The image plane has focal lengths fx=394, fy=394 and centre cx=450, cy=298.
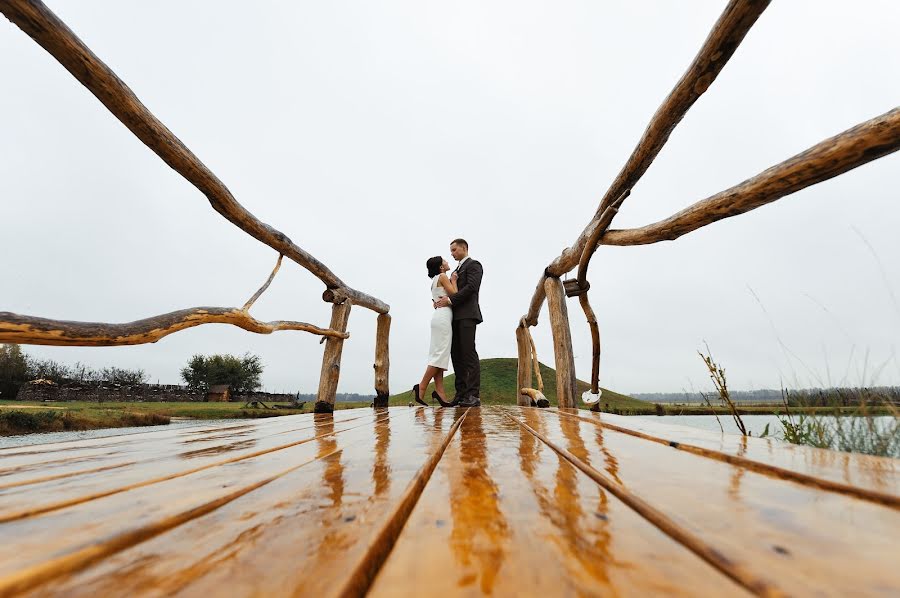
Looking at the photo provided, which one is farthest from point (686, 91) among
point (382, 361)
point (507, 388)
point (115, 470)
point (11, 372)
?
point (11, 372)

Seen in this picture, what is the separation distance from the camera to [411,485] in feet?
2.08

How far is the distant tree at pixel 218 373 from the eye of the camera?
40.8 meters

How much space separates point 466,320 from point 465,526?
390 cm

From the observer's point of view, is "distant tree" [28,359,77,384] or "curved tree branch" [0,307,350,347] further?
"distant tree" [28,359,77,384]

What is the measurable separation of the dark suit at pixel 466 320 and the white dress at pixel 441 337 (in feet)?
0.36

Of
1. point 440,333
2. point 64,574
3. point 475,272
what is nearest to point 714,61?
point 64,574

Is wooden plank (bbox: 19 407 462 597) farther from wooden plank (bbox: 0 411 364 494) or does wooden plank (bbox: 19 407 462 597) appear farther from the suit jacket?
the suit jacket

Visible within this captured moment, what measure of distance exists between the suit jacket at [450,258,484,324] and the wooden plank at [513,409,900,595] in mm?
3513

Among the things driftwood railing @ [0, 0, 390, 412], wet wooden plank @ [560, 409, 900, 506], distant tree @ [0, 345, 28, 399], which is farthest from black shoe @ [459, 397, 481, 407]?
distant tree @ [0, 345, 28, 399]

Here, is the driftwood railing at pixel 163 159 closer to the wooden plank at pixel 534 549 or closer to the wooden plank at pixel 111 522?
the wooden plank at pixel 111 522

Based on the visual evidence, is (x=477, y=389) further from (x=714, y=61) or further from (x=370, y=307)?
(x=714, y=61)

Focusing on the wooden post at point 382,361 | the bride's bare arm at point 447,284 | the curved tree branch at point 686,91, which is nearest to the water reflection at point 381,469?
the curved tree branch at point 686,91

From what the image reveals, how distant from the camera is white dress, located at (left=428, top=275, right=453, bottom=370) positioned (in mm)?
4207

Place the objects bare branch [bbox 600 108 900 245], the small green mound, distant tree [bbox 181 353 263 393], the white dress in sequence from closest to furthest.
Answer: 1. bare branch [bbox 600 108 900 245]
2. the white dress
3. the small green mound
4. distant tree [bbox 181 353 263 393]
